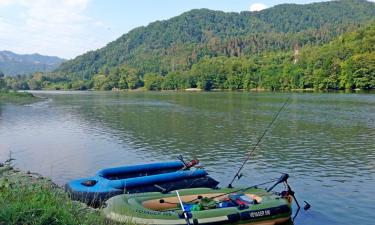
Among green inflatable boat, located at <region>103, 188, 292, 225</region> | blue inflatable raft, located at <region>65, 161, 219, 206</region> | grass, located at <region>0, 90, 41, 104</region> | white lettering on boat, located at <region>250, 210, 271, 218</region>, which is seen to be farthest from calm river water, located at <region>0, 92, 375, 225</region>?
grass, located at <region>0, 90, 41, 104</region>

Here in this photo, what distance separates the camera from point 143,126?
44.8m

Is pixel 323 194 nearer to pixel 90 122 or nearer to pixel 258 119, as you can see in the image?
pixel 258 119

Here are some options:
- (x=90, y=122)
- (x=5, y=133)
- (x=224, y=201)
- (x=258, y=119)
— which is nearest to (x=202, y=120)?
(x=258, y=119)

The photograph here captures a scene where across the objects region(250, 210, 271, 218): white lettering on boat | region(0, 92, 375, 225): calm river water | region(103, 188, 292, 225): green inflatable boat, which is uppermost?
region(103, 188, 292, 225): green inflatable boat

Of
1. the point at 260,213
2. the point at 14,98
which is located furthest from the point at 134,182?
the point at 14,98

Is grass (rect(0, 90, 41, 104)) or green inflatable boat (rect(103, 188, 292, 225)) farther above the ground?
green inflatable boat (rect(103, 188, 292, 225))

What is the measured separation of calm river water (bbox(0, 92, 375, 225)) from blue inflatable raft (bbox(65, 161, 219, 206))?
10.1 feet

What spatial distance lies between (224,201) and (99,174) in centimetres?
653

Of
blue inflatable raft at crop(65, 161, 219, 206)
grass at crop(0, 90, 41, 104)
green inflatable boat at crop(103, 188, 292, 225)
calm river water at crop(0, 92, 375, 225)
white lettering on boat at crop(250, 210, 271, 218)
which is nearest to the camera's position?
green inflatable boat at crop(103, 188, 292, 225)

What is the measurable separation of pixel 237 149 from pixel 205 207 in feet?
54.5

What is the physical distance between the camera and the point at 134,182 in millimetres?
17328

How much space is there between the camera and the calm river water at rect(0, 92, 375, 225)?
19469mm

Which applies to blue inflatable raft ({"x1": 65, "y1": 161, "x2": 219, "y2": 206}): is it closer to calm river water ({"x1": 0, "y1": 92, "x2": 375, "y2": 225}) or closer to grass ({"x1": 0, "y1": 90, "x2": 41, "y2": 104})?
calm river water ({"x1": 0, "y1": 92, "x2": 375, "y2": 225})

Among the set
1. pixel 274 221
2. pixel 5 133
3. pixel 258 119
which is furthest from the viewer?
pixel 258 119
